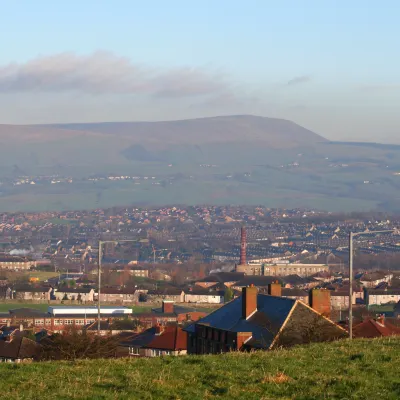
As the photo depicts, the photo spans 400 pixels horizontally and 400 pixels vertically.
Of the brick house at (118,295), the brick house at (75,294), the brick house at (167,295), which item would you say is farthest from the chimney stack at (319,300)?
the brick house at (167,295)

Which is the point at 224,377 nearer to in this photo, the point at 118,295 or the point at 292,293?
the point at 292,293

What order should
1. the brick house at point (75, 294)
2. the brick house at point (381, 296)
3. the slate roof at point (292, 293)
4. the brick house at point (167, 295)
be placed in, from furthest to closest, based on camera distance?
1. the brick house at point (167, 295)
2. the brick house at point (75, 294)
3. the brick house at point (381, 296)
4. the slate roof at point (292, 293)

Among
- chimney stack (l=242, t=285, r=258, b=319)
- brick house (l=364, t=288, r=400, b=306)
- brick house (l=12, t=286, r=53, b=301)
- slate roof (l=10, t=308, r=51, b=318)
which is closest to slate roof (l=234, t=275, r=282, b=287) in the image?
brick house (l=364, t=288, r=400, b=306)

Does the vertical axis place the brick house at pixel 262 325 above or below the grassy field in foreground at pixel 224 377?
below

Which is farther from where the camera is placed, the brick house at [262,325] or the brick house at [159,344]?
the brick house at [159,344]

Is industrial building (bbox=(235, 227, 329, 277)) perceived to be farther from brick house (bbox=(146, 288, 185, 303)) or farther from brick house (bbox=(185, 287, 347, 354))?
brick house (bbox=(185, 287, 347, 354))

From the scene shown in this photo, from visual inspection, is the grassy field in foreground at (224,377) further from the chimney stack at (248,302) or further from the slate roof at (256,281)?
the slate roof at (256,281)
